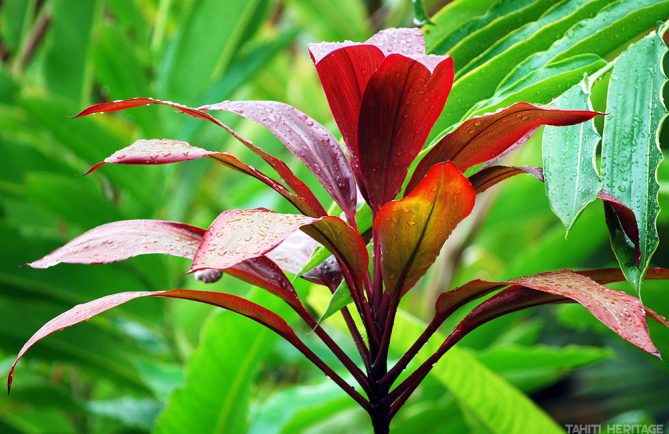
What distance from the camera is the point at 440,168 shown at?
14.5 inches

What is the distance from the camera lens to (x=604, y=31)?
0.51m

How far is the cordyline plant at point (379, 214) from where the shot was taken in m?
0.39

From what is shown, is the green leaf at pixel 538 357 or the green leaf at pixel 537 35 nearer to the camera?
the green leaf at pixel 537 35

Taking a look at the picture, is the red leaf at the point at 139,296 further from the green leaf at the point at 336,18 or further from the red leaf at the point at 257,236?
the green leaf at the point at 336,18

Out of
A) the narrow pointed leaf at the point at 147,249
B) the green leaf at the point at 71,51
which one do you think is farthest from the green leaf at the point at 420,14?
the green leaf at the point at 71,51

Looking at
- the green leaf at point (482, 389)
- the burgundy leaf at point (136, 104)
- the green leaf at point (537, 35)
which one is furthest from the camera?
the green leaf at point (482, 389)

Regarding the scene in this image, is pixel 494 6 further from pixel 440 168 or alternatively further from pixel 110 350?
pixel 110 350

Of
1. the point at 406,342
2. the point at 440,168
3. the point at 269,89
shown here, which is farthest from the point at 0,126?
the point at 440,168

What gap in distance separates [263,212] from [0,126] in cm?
108

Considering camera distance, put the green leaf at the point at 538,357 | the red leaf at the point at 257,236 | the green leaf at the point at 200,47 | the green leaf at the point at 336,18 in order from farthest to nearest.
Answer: the green leaf at the point at 336,18
the green leaf at the point at 200,47
the green leaf at the point at 538,357
the red leaf at the point at 257,236

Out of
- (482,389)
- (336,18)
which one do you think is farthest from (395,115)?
(336,18)

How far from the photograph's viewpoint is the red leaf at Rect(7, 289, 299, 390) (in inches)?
15.2

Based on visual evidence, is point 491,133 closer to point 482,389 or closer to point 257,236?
point 257,236

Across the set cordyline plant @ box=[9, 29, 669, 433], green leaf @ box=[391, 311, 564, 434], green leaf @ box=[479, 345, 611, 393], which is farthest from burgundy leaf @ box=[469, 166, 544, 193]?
green leaf @ box=[479, 345, 611, 393]
